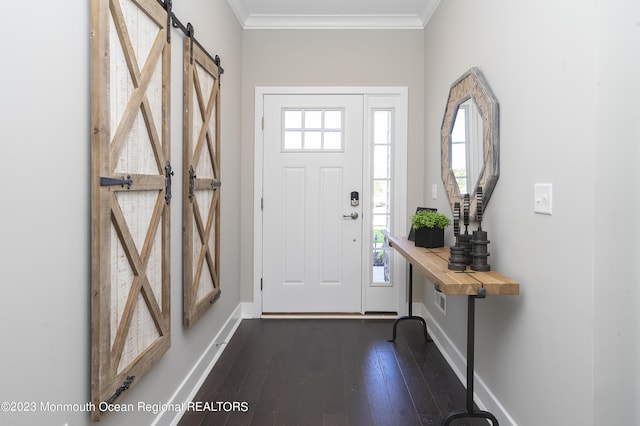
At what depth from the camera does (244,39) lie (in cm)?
364

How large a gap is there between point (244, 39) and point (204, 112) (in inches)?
60.5

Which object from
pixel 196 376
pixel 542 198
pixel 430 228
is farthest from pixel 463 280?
pixel 196 376

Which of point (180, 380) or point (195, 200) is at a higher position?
point (195, 200)

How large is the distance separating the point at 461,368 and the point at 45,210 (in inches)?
95.7

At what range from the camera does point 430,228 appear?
270 cm

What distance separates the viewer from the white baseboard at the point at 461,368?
1970 millimetres

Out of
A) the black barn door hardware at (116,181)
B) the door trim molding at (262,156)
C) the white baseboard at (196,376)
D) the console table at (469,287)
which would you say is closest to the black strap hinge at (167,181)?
the black barn door hardware at (116,181)

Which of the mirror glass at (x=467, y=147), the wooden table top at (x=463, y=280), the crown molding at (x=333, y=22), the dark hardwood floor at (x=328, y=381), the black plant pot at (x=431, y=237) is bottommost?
the dark hardwood floor at (x=328, y=381)

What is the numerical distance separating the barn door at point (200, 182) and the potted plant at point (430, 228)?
1442 millimetres

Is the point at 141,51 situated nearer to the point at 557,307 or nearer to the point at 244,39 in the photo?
the point at 557,307

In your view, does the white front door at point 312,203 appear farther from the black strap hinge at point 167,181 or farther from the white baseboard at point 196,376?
the black strap hinge at point 167,181

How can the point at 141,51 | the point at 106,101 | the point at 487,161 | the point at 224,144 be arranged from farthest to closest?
the point at 224,144
the point at 487,161
the point at 141,51
the point at 106,101

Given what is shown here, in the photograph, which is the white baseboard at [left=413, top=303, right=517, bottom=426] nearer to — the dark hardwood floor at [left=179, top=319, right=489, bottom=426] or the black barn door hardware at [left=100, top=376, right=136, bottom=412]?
the dark hardwood floor at [left=179, top=319, right=489, bottom=426]

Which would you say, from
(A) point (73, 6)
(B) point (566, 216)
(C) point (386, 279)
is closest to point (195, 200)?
(A) point (73, 6)
